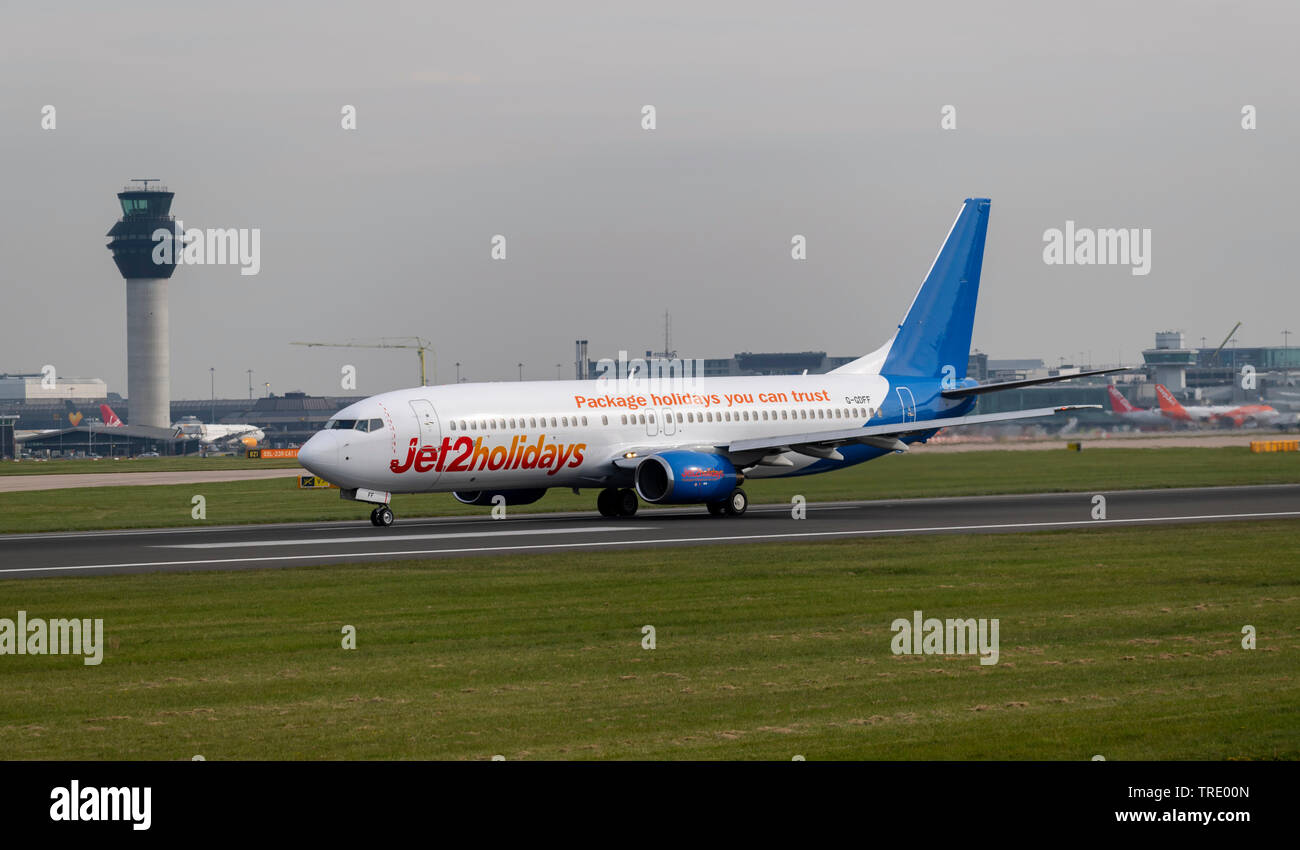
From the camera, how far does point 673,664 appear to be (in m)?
20.4

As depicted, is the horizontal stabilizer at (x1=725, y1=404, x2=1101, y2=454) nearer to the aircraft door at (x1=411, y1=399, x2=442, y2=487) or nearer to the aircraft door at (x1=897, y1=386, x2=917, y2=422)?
the aircraft door at (x1=897, y1=386, x2=917, y2=422)

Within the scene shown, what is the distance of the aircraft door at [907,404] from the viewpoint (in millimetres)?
55094

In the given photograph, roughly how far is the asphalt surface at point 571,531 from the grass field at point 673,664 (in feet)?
13.2

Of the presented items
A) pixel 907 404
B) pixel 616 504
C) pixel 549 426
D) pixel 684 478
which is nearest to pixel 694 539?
pixel 684 478

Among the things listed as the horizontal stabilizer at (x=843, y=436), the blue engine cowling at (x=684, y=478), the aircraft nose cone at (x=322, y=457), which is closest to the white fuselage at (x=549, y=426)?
the aircraft nose cone at (x=322, y=457)

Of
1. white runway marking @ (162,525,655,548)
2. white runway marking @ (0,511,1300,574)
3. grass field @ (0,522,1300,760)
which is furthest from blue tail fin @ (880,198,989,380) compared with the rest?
grass field @ (0,522,1300,760)

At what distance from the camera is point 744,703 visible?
17656 mm

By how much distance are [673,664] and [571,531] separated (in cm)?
2311

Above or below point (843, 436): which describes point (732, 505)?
below

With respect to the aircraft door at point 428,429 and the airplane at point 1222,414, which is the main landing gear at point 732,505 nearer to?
the aircraft door at point 428,429

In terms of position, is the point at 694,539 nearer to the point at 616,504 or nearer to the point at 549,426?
the point at 549,426

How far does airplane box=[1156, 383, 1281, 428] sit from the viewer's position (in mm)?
100812

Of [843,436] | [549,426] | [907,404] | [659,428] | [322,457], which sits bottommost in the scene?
[322,457]

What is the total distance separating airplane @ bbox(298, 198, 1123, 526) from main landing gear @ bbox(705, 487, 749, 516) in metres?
0.07
